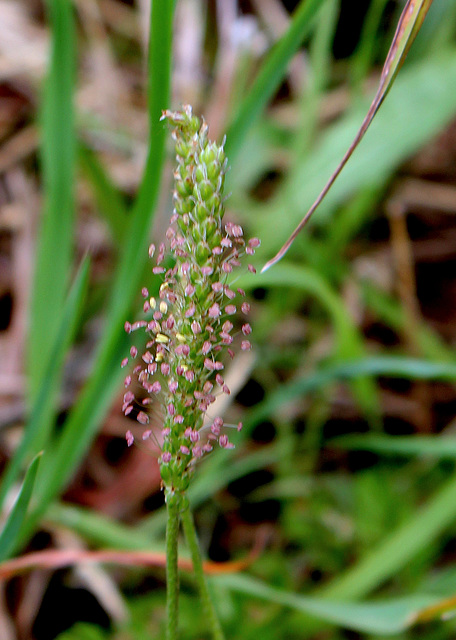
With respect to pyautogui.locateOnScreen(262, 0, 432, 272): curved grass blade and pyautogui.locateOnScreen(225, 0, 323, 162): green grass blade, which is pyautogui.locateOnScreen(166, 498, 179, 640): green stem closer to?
pyautogui.locateOnScreen(262, 0, 432, 272): curved grass blade

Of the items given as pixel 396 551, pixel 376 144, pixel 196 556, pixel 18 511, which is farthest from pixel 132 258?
pixel 376 144

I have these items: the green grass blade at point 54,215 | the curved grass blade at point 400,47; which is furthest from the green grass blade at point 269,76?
the green grass blade at point 54,215

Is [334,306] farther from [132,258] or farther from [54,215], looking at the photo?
[54,215]

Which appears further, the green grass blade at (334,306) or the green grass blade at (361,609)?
the green grass blade at (334,306)

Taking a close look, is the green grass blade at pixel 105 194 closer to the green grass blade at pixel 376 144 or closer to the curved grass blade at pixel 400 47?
the green grass blade at pixel 376 144

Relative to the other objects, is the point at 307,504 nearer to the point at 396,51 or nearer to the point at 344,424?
the point at 344,424

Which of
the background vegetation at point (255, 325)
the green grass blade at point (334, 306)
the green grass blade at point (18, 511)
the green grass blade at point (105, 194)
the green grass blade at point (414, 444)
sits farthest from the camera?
the green grass blade at point (105, 194)
